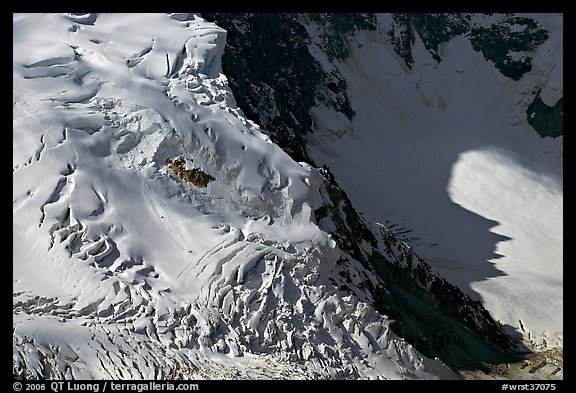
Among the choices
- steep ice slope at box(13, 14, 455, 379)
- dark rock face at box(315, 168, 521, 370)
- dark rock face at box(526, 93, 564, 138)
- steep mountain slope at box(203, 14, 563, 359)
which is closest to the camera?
steep ice slope at box(13, 14, 455, 379)

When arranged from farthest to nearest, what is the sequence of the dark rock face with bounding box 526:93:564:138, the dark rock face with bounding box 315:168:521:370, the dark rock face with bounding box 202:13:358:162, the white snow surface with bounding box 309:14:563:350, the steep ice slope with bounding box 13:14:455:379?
the dark rock face with bounding box 526:93:564:138 → the dark rock face with bounding box 202:13:358:162 → the white snow surface with bounding box 309:14:563:350 → the dark rock face with bounding box 315:168:521:370 → the steep ice slope with bounding box 13:14:455:379

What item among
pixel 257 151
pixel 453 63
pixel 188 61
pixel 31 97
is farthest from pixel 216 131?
pixel 453 63

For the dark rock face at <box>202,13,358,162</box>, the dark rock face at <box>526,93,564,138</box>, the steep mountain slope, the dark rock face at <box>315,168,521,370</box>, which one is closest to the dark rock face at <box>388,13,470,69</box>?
the steep mountain slope

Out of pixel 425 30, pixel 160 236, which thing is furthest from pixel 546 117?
pixel 160 236

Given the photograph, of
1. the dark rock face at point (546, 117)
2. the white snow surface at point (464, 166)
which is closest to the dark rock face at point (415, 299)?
the white snow surface at point (464, 166)

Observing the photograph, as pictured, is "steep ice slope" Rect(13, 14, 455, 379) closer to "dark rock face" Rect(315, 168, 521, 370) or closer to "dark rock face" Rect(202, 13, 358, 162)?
"dark rock face" Rect(315, 168, 521, 370)

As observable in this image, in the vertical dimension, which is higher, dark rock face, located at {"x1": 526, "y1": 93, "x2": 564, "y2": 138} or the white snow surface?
dark rock face, located at {"x1": 526, "y1": 93, "x2": 564, "y2": 138}

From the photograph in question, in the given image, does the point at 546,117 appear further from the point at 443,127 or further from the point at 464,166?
the point at 464,166
